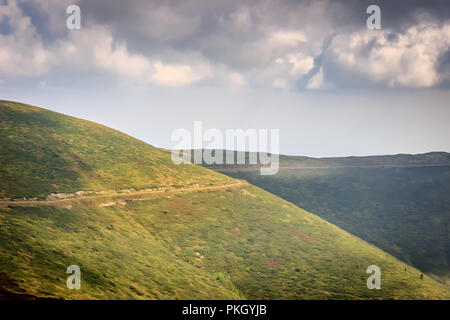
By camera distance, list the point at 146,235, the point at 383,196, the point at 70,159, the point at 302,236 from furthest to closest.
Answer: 1. the point at 383,196
2. the point at 70,159
3. the point at 302,236
4. the point at 146,235

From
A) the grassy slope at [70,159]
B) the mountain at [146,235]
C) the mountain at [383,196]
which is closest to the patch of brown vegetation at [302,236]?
the mountain at [146,235]

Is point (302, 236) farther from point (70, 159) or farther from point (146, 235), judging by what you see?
point (70, 159)

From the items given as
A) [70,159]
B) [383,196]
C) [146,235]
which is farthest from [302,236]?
[383,196]

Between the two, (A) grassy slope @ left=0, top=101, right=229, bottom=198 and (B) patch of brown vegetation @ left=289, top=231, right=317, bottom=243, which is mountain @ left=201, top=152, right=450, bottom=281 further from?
(A) grassy slope @ left=0, top=101, right=229, bottom=198

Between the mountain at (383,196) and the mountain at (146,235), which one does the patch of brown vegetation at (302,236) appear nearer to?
the mountain at (146,235)

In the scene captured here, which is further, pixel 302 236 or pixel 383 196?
pixel 383 196
